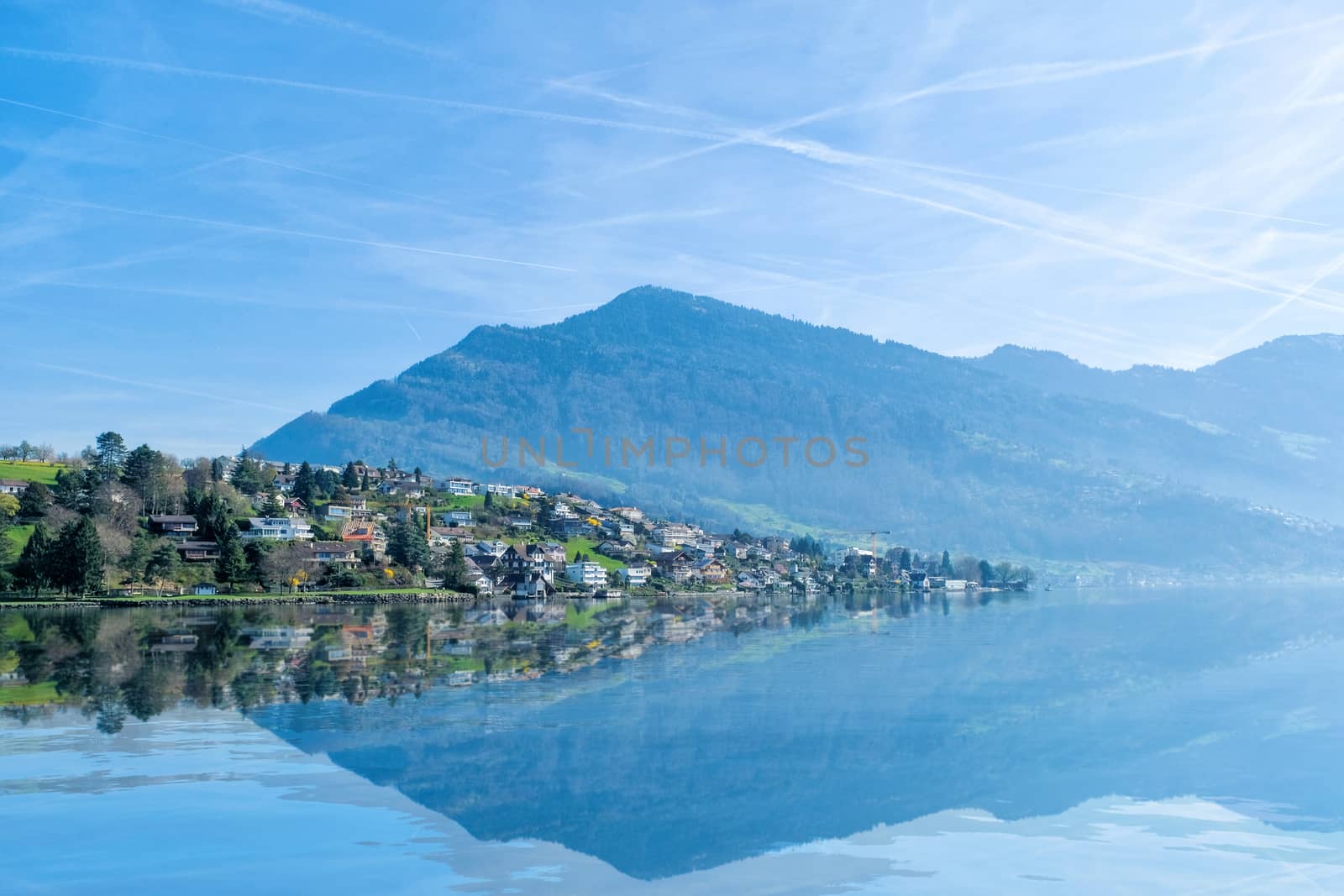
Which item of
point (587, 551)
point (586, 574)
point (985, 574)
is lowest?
point (985, 574)

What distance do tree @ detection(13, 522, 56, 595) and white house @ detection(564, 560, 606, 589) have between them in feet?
155

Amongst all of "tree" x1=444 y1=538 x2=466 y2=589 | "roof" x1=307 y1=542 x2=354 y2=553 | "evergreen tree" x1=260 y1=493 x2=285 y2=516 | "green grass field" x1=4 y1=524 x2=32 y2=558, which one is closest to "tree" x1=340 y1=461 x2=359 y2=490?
"evergreen tree" x1=260 y1=493 x2=285 y2=516

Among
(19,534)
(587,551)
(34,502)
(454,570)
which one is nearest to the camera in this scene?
(19,534)

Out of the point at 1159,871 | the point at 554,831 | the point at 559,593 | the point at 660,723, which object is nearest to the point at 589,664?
the point at 660,723

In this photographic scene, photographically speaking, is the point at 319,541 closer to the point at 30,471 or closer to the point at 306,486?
the point at 306,486

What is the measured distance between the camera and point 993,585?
524 feet

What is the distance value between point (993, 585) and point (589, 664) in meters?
138

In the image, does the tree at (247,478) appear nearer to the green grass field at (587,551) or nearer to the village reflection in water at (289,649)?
the green grass field at (587,551)

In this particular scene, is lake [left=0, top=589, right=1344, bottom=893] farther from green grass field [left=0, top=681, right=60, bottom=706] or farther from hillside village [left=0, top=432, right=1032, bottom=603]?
hillside village [left=0, top=432, right=1032, bottom=603]

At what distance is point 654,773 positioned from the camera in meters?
16.6

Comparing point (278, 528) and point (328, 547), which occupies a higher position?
point (278, 528)

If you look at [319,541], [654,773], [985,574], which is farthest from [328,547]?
[985,574]

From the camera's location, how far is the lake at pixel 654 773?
473 inches

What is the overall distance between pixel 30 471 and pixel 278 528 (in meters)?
25.0
